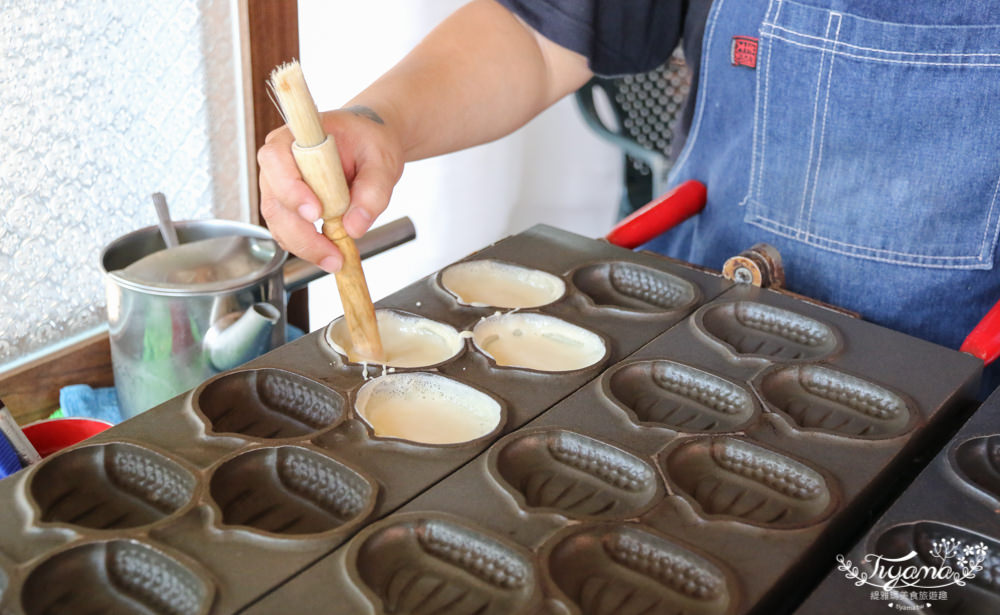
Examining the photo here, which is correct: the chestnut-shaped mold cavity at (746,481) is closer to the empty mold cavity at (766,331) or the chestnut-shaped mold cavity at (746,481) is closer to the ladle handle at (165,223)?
the empty mold cavity at (766,331)

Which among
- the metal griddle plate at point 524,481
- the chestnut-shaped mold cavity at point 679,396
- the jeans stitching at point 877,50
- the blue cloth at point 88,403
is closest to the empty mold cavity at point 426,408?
the metal griddle plate at point 524,481

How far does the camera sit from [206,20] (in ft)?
4.98

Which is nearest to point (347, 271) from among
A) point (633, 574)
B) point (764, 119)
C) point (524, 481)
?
point (524, 481)

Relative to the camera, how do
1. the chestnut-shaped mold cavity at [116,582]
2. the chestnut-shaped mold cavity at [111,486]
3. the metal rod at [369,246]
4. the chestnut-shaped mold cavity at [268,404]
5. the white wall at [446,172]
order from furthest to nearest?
1. the white wall at [446,172]
2. the metal rod at [369,246]
3. the chestnut-shaped mold cavity at [268,404]
4. the chestnut-shaped mold cavity at [111,486]
5. the chestnut-shaped mold cavity at [116,582]

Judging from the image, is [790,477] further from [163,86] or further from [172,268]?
[163,86]

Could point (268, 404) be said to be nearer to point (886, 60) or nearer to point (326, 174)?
point (326, 174)

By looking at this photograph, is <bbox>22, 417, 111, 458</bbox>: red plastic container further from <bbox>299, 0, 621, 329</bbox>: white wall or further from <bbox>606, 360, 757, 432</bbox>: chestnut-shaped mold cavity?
<bbox>299, 0, 621, 329</bbox>: white wall

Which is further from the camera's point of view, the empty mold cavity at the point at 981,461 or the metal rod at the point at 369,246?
the metal rod at the point at 369,246

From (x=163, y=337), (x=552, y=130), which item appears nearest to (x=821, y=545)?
(x=163, y=337)

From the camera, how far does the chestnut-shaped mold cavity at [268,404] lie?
3.25 ft

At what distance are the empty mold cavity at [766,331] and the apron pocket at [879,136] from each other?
0.90 ft

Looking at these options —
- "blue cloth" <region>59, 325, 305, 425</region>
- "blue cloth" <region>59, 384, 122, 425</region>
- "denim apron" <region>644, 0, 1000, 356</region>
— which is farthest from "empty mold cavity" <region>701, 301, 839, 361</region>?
"blue cloth" <region>59, 384, 122, 425</region>

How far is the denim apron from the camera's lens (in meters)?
1.27

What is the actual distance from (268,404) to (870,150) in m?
0.90
